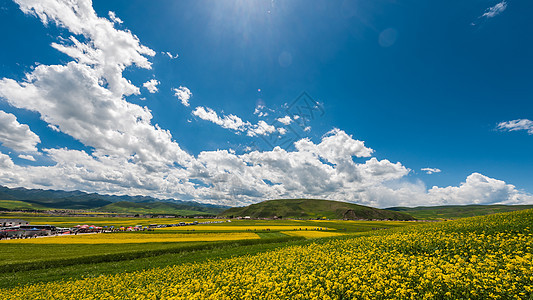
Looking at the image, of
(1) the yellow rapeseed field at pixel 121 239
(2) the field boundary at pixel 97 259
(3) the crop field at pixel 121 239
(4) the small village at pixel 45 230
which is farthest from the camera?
(4) the small village at pixel 45 230

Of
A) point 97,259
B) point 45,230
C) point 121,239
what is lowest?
point 45,230

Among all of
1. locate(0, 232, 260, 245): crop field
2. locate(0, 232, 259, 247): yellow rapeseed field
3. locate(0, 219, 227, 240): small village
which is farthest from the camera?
locate(0, 219, 227, 240): small village

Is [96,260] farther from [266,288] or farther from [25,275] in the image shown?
[266,288]

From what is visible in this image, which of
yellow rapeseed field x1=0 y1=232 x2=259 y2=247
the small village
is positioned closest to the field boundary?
yellow rapeseed field x1=0 y1=232 x2=259 y2=247

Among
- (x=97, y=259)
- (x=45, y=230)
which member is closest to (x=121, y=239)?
(x=97, y=259)

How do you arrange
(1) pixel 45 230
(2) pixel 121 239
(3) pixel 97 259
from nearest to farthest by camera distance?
(3) pixel 97 259 < (2) pixel 121 239 < (1) pixel 45 230

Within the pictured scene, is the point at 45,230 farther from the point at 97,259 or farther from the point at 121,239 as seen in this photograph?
the point at 97,259

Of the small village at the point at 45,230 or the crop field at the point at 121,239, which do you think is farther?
the small village at the point at 45,230

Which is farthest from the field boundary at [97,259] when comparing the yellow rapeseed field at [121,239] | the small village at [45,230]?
the small village at [45,230]

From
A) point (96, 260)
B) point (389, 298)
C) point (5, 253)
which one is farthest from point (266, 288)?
point (5, 253)

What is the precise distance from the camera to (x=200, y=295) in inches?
Result: 381

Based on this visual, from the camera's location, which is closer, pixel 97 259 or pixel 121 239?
pixel 97 259

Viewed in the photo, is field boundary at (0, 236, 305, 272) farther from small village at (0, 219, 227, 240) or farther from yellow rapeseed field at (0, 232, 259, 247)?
small village at (0, 219, 227, 240)

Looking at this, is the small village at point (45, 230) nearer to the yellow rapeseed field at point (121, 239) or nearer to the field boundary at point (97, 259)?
the yellow rapeseed field at point (121, 239)
